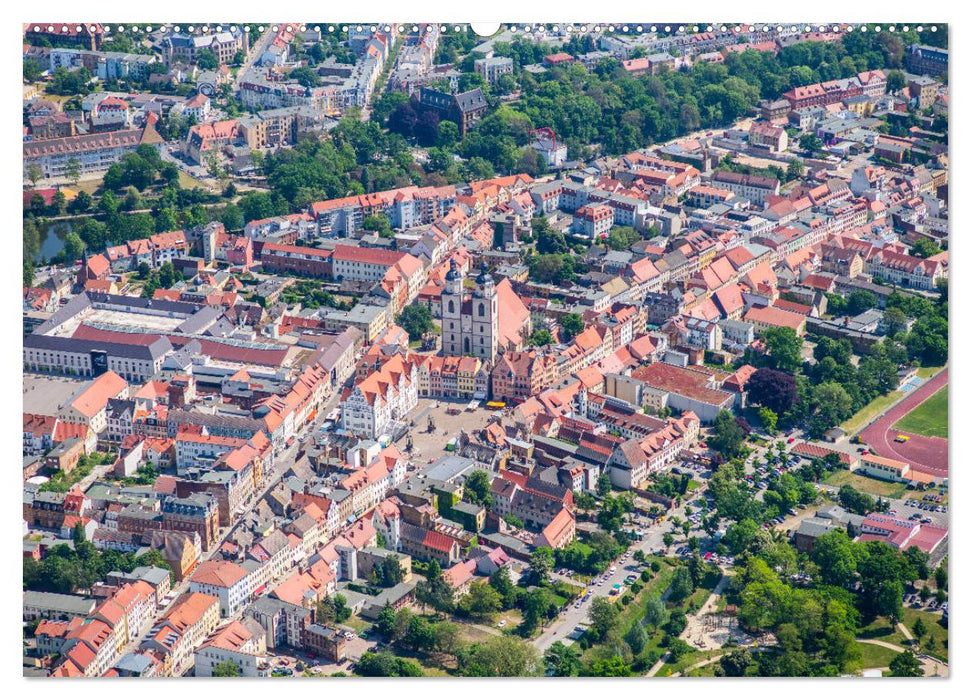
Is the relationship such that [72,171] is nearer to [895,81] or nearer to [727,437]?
[727,437]

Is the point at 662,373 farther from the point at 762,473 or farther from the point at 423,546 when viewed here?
the point at 423,546

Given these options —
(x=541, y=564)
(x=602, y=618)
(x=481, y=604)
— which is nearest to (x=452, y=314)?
(x=541, y=564)

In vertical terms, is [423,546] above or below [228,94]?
below

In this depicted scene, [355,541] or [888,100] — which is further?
[888,100]

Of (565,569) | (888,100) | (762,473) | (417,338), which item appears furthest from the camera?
(888,100)

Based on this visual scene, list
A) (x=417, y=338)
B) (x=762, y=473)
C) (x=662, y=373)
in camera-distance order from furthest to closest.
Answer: (x=417, y=338) < (x=662, y=373) < (x=762, y=473)

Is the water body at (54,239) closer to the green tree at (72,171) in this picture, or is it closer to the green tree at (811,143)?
the green tree at (72,171)

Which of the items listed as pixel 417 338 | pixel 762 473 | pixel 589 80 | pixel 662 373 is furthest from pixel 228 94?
pixel 762 473

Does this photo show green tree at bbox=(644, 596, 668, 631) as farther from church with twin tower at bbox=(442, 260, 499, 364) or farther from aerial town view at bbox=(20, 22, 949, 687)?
church with twin tower at bbox=(442, 260, 499, 364)

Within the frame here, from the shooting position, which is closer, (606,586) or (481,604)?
(481,604)
